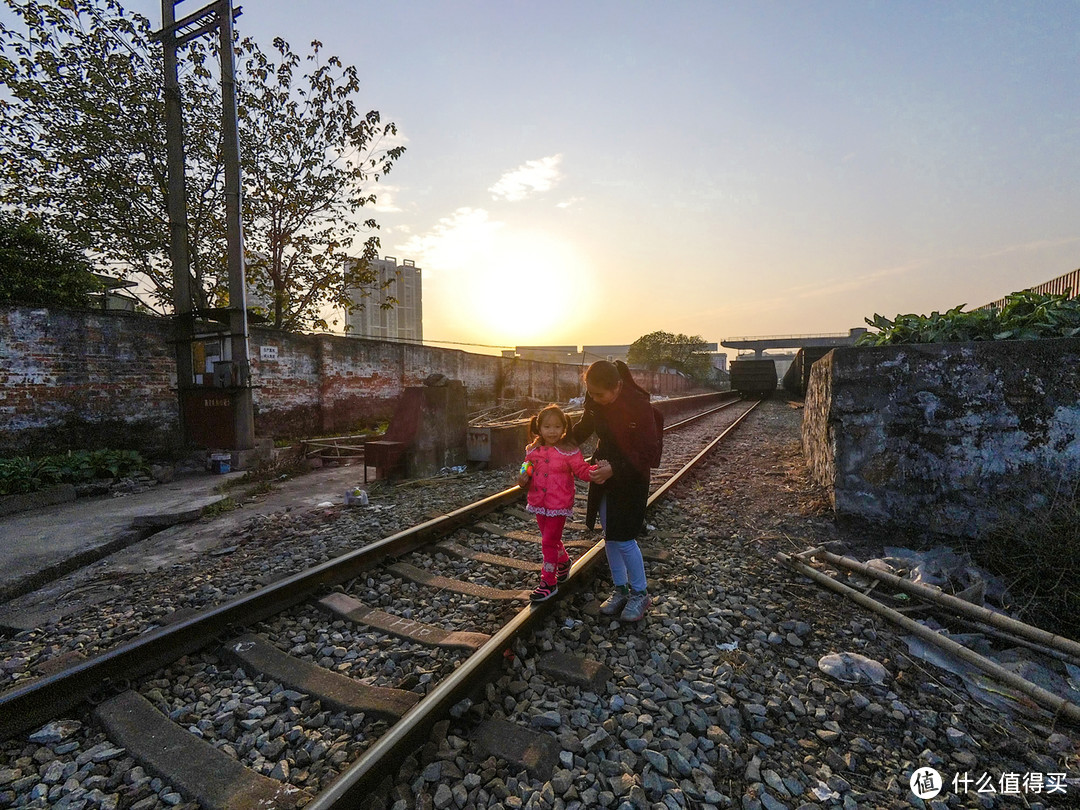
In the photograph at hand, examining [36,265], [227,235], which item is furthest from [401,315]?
[227,235]

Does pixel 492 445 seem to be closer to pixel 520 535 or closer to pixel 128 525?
pixel 520 535

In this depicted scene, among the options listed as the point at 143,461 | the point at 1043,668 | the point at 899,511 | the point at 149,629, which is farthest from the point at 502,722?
the point at 143,461

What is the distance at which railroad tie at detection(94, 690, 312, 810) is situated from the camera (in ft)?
5.34

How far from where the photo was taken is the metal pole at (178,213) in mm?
8703

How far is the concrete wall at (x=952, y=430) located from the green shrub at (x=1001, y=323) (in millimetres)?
315

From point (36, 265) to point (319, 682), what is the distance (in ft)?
46.9

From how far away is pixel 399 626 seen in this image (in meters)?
2.74

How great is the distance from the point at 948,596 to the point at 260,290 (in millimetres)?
14905

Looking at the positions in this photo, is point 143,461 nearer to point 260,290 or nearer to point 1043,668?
point 260,290

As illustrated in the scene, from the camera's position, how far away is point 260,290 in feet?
42.2

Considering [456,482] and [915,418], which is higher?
[915,418]

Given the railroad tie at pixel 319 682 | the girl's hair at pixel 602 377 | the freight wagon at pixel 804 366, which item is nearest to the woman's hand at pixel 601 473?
the girl's hair at pixel 602 377

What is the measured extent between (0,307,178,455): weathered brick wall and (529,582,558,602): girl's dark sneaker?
9119mm

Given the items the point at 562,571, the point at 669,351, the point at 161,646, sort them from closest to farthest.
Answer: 1. the point at 161,646
2. the point at 562,571
3. the point at 669,351
